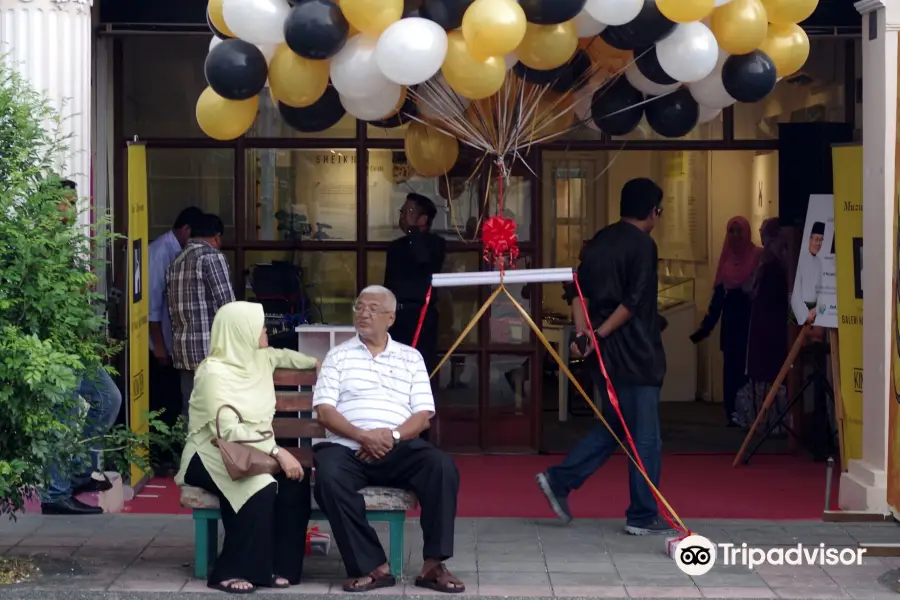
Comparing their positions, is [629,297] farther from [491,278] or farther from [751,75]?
[751,75]

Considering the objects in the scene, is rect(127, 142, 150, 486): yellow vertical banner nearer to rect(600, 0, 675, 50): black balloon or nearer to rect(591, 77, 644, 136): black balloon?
rect(591, 77, 644, 136): black balloon

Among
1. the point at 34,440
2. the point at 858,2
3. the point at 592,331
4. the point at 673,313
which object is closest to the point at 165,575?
the point at 34,440

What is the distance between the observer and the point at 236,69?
652cm

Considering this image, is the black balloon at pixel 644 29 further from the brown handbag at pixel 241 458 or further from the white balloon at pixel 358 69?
the brown handbag at pixel 241 458

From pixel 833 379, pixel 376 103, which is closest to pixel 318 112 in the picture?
pixel 376 103

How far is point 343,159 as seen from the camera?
984 centimetres

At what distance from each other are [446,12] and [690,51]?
1.17 meters

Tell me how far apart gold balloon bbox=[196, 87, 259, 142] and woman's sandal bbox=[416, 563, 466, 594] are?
7.78 feet

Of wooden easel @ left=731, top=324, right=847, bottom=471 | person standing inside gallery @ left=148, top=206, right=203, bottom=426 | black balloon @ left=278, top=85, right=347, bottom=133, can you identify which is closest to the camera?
black balloon @ left=278, top=85, right=347, bottom=133

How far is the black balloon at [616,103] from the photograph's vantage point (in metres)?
7.47

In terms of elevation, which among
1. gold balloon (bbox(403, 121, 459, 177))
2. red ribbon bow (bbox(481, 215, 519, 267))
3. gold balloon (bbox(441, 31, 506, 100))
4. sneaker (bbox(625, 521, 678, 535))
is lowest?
sneaker (bbox(625, 521, 678, 535))

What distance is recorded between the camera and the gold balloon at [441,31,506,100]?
6402mm

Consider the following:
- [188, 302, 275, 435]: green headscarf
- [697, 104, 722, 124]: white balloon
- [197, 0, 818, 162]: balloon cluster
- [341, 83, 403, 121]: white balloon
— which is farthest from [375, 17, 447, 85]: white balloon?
[697, 104, 722, 124]: white balloon

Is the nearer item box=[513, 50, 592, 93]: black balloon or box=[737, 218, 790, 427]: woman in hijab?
box=[513, 50, 592, 93]: black balloon
